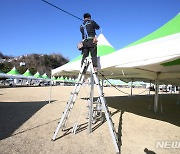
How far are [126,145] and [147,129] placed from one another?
1835 mm

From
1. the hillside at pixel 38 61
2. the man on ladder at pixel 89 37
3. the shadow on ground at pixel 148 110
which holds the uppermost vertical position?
the hillside at pixel 38 61

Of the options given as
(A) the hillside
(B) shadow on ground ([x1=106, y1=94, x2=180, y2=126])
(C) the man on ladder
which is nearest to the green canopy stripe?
(C) the man on ladder

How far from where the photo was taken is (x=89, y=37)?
4.98m

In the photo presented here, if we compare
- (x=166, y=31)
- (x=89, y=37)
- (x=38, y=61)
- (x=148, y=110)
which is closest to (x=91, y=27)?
(x=89, y=37)

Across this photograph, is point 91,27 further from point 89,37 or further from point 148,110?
point 148,110

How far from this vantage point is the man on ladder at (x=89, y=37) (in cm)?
496

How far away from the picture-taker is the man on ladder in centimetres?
496

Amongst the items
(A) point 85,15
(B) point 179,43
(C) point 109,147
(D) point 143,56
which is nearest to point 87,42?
(A) point 85,15

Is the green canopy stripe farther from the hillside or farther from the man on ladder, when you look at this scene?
the hillside

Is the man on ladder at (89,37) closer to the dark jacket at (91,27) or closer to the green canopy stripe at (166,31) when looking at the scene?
the dark jacket at (91,27)

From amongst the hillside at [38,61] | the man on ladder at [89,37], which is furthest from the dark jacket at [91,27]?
the hillside at [38,61]

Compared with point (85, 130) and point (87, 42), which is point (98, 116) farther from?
point (87, 42)

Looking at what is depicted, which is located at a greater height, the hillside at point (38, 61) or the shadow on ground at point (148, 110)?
the hillside at point (38, 61)

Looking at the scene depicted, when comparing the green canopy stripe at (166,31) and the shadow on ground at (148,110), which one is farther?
the shadow on ground at (148,110)
